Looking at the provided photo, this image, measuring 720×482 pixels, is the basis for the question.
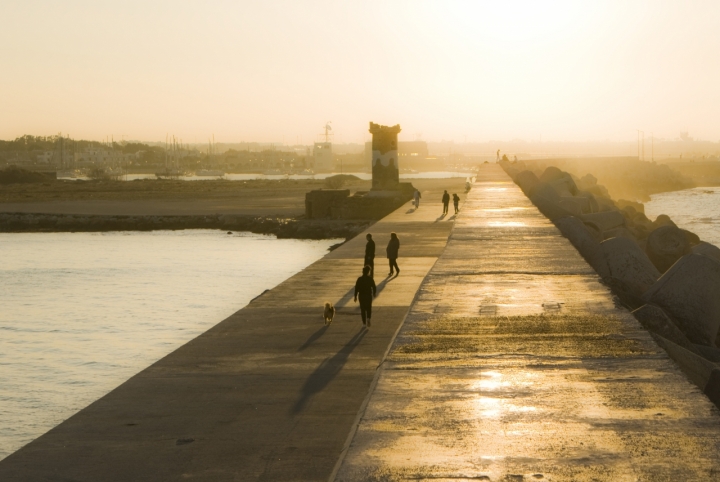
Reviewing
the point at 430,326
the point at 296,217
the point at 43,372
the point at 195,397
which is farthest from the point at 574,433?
the point at 296,217

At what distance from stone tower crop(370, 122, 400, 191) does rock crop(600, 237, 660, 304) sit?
25950 mm

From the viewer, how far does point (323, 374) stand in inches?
366

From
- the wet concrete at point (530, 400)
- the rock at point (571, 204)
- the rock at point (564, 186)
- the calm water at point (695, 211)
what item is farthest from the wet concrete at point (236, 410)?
the calm water at point (695, 211)

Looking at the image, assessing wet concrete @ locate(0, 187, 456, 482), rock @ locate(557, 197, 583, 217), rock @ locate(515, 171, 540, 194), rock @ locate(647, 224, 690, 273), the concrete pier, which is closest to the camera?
the concrete pier

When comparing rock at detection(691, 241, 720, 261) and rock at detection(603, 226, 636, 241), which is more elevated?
rock at detection(603, 226, 636, 241)

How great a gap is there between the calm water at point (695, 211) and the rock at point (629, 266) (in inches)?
980

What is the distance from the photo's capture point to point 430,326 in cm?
721

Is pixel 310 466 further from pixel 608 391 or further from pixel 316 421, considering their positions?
pixel 608 391

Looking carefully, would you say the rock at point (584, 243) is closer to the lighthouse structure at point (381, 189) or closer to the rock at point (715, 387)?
the rock at point (715, 387)

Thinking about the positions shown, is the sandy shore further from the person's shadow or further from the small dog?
the person's shadow

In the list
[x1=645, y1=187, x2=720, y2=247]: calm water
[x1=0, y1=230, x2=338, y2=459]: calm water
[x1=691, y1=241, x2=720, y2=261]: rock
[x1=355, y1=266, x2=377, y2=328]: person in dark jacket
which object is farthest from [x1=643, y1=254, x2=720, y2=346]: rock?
[x1=645, y1=187, x2=720, y2=247]: calm water

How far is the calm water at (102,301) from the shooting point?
46.4 ft

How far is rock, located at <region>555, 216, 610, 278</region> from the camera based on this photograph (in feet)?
47.1

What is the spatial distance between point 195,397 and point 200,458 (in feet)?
5.17
